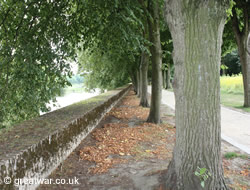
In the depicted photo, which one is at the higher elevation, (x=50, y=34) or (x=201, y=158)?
(x=50, y=34)

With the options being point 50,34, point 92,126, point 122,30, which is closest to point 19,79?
point 50,34

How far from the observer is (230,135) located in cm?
690

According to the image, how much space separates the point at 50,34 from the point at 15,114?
2.84m

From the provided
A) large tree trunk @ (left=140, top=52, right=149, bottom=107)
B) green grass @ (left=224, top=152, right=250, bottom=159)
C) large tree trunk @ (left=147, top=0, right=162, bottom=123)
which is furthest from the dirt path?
large tree trunk @ (left=140, top=52, right=149, bottom=107)

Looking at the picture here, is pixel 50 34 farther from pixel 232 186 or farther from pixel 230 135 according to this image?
pixel 230 135

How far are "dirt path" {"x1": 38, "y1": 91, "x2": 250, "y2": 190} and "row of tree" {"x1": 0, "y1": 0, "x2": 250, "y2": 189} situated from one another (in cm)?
78

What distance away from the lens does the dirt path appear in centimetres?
379

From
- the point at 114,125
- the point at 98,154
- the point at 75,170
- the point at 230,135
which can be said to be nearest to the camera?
the point at 75,170

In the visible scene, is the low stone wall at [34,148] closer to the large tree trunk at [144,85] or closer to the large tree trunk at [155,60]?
the large tree trunk at [155,60]

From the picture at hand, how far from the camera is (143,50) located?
7.57 m

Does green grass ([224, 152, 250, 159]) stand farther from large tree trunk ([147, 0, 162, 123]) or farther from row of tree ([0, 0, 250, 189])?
large tree trunk ([147, 0, 162, 123])

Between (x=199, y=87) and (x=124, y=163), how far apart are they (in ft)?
8.45

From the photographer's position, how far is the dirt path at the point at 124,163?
3791mm

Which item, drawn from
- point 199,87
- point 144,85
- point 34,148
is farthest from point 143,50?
point 144,85
